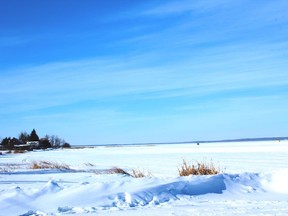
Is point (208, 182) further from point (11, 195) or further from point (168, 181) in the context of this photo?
point (11, 195)

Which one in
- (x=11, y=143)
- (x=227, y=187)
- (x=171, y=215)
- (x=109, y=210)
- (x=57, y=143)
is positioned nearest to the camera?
(x=171, y=215)

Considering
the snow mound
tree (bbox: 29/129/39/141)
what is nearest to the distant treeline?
tree (bbox: 29/129/39/141)

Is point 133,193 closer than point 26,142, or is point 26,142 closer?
point 133,193

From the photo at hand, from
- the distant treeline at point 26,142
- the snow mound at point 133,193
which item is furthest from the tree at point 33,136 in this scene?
the snow mound at point 133,193

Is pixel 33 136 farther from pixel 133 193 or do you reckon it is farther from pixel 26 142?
pixel 133 193

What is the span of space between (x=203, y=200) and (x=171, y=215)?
1635mm

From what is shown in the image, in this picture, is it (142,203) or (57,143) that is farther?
(57,143)

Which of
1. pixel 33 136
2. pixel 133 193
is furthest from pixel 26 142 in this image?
pixel 133 193

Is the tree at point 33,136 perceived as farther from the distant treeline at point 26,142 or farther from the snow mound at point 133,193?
the snow mound at point 133,193

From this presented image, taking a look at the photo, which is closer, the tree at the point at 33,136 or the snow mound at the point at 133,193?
the snow mound at the point at 133,193

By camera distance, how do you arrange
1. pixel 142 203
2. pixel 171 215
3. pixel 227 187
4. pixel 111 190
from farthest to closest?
pixel 227 187, pixel 111 190, pixel 142 203, pixel 171 215

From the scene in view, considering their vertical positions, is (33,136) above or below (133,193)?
above

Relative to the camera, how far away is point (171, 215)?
652 cm

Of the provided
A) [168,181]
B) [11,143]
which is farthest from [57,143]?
[168,181]
